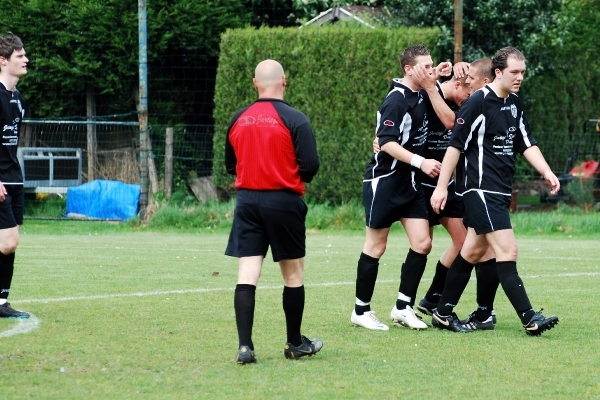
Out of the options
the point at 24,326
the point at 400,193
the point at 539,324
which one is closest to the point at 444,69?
the point at 400,193

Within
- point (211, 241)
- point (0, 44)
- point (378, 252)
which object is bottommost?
point (211, 241)

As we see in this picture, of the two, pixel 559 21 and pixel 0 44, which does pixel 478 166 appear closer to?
pixel 0 44

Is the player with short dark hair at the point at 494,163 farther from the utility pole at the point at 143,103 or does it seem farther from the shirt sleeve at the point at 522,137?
the utility pole at the point at 143,103

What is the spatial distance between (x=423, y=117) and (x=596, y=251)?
764 centimetres

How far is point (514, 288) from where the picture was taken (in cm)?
795

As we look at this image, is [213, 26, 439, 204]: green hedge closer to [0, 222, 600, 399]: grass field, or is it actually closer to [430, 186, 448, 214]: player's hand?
[0, 222, 600, 399]: grass field

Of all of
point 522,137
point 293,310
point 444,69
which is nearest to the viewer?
point 293,310

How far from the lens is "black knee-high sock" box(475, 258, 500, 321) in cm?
833

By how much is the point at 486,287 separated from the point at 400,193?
3.23 ft

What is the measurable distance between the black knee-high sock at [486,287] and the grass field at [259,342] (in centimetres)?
18

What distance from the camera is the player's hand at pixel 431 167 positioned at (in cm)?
799

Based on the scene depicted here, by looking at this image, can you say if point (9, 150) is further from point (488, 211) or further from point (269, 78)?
point (488, 211)

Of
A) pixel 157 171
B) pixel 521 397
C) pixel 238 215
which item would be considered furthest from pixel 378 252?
pixel 157 171

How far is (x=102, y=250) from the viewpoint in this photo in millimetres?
15047
